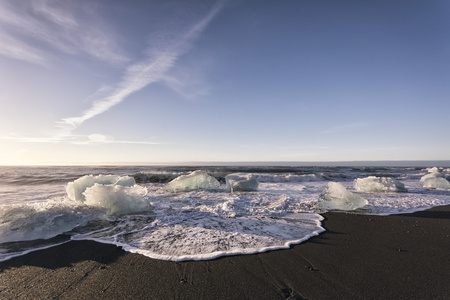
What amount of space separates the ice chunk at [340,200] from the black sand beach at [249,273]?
239 cm

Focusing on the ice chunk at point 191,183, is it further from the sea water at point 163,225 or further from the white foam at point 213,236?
the white foam at point 213,236

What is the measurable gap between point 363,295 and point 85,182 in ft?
23.8

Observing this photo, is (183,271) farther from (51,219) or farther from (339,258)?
(51,219)

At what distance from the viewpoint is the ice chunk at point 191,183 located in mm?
9789

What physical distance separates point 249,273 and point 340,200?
459cm

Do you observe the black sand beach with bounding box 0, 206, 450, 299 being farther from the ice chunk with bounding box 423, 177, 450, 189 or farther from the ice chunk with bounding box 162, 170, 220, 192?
the ice chunk with bounding box 423, 177, 450, 189

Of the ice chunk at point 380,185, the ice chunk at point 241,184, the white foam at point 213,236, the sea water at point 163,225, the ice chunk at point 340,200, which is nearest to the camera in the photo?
the white foam at point 213,236

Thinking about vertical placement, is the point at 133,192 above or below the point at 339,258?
above

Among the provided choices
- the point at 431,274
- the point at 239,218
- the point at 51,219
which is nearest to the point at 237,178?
the point at 239,218

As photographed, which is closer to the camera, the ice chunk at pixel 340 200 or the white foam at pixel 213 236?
the white foam at pixel 213 236

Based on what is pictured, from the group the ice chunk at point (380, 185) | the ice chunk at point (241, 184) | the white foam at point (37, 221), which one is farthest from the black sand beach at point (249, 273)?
the ice chunk at point (380, 185)

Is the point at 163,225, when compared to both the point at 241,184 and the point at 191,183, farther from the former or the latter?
the point at 191,183

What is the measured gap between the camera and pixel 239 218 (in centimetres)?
493

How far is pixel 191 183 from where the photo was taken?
390 inches
